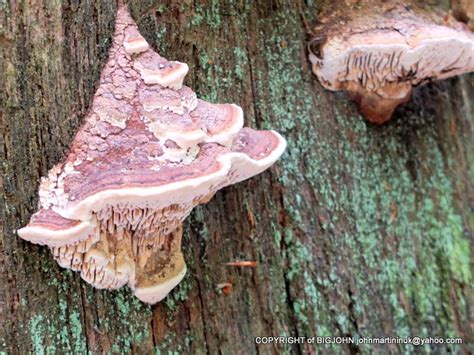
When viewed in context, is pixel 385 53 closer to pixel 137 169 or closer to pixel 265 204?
pixel 265 204

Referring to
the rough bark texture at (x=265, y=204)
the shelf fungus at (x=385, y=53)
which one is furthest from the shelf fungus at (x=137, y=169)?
the shelf fungus at (x=385, y=53)

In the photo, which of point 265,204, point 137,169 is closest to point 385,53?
point 265,204

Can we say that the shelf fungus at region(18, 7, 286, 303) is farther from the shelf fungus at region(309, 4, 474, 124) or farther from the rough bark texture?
the shelf fungus at region(309, 4, 474, 124)

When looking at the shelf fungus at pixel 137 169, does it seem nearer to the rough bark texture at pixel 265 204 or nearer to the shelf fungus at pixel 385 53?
the rough bark texture at pixel 265 204

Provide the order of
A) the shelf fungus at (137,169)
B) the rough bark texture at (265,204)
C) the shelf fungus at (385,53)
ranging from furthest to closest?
the shelf fungus at (385,53), the rough bark texture at (265,204), the shelf fungus at (137,169)

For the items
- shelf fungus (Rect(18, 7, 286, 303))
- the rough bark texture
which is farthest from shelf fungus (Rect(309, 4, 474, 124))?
shelf fungus (Rect(18, 7, 286, 303))

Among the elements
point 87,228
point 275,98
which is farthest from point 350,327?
point 87,228
